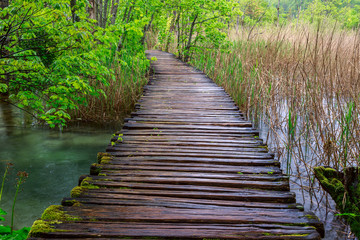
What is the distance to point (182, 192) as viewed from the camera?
2.09m

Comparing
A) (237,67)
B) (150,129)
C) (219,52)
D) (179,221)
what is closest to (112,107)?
(150,129)

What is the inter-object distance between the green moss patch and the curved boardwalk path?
0.31 metres

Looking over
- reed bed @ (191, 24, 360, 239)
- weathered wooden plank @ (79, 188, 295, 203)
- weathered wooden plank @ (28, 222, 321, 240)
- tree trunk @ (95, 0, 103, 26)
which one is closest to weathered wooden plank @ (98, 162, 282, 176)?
weathered wooden plank @ (79, 188, 295, 203)

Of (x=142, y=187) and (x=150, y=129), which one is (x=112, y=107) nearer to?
(x=150, y=129)

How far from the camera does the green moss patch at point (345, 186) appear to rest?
87.9 inches

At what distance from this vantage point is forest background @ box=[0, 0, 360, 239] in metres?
2.91

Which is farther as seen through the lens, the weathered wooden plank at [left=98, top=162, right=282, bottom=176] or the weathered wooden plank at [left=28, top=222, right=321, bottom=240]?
the weathered wooden plank at [left=98, top=162, right=282, bottom=176]

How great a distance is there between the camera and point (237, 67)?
6516 millimetres

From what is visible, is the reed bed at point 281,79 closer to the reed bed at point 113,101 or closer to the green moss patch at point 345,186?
the green moss patch at point 345,186

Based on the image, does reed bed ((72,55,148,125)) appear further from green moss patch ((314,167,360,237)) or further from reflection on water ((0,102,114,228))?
green moss patch ((314,167,360,237))

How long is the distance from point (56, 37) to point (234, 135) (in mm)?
2255

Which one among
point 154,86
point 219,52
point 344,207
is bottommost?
point 344,207

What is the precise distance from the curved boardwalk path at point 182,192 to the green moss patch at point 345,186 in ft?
1.00

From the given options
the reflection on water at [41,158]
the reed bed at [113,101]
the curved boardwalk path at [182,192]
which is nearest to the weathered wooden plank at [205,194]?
the curved boardwalk path at [182,192]
